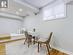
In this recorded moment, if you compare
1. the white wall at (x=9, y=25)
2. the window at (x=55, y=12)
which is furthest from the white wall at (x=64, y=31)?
the white wall at (x=9, y=25)

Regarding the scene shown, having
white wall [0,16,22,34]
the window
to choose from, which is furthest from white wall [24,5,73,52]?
white wall [0,16,22,34]

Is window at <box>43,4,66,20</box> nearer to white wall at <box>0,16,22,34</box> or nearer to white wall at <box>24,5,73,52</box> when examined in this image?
white wall at <box>24,5,73,52</box>

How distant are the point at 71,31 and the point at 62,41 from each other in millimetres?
662

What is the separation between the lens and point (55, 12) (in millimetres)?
4043

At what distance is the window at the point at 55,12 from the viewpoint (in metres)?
3.56

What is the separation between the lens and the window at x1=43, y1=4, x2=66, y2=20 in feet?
11.7

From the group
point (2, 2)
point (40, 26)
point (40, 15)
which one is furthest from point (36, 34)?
point (2, 2)

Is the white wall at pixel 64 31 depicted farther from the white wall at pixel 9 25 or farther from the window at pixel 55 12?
the white wall at pixel 9 25

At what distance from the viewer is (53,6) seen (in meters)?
4.16

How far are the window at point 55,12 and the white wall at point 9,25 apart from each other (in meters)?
4.34

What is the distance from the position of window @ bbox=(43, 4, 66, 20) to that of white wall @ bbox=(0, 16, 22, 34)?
14.2ft

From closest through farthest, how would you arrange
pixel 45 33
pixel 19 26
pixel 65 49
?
1. pixel 65 49
2. pixel 45 33
3. pixel 19 26

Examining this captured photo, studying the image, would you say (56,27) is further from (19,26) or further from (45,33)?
(19,26)

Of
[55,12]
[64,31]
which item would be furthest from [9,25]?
[64,31]
